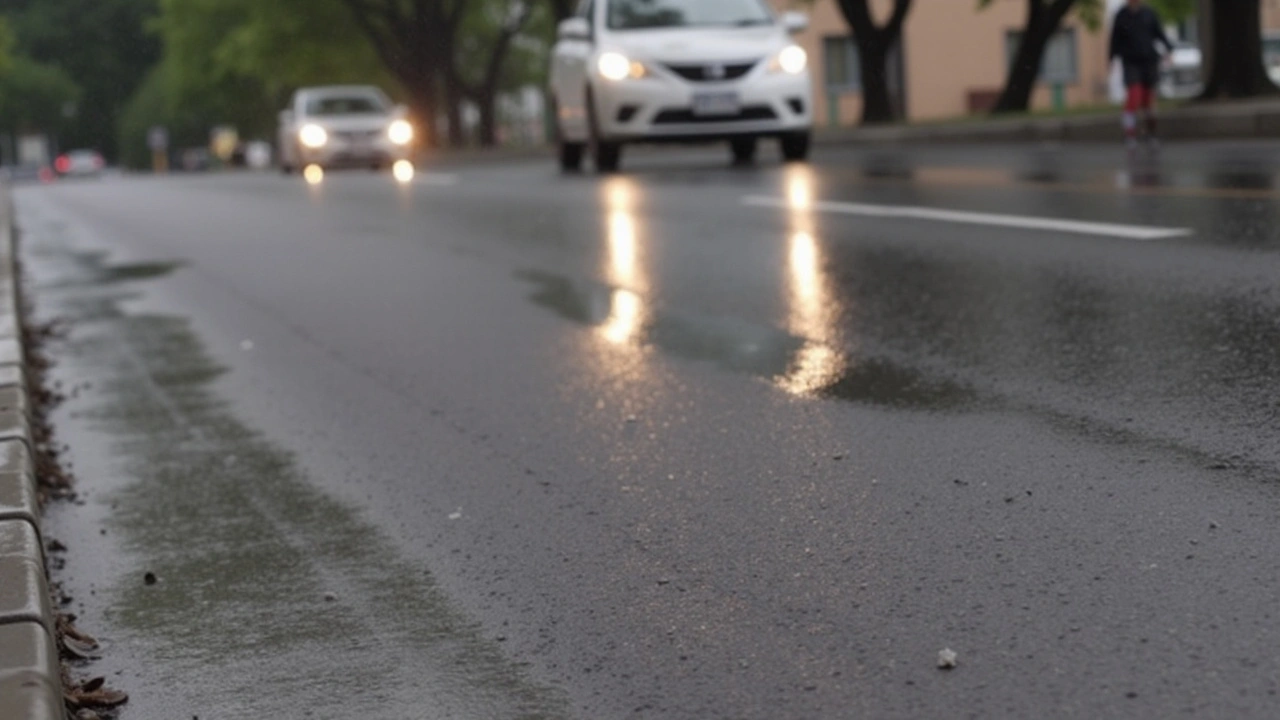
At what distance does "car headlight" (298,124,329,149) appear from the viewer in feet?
119

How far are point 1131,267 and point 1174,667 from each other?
5.53 meters

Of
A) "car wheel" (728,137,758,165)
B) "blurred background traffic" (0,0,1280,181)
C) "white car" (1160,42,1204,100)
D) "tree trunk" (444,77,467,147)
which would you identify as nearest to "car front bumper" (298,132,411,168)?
"blurred background traffic" (0,0,1280,181)

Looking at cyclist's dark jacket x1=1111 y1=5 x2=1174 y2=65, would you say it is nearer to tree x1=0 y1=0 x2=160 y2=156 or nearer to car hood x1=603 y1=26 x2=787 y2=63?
car hood x1=603 y1=26 x2=787 y2=63

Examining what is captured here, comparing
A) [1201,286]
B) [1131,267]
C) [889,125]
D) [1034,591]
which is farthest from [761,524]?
[889,125]

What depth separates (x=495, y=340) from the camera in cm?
867

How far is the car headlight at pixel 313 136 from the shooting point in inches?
1431

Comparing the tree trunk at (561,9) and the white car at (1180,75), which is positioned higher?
the tree trunk at (561,9)

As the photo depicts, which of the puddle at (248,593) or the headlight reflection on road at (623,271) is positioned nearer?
the puddle at (248,593)

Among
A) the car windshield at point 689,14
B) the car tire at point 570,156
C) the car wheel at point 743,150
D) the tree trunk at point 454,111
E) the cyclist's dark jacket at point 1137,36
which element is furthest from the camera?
the tree trunk at point 454,111

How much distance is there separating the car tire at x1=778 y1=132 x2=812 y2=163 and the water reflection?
7.87 m

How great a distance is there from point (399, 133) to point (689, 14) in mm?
15590

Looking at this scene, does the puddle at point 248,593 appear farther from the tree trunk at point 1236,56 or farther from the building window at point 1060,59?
the building window at point 1060,59

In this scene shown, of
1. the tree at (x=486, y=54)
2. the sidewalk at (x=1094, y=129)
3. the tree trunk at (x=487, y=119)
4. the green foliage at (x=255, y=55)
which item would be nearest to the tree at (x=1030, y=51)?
the sidewalk at (x=1094, y=129)

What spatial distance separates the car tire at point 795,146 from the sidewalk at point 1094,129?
141 inches
